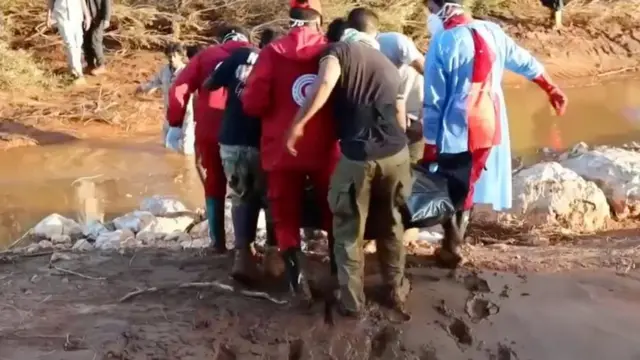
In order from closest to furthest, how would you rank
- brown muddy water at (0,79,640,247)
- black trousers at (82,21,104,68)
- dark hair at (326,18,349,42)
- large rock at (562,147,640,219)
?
dark hair at (326,18,349,42) → large rock at (562,147,640,219) → brown muddy water at (0,79,640,247) → black trousers at (82,21,104,68)

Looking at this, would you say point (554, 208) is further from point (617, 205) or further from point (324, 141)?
point (324, 141)

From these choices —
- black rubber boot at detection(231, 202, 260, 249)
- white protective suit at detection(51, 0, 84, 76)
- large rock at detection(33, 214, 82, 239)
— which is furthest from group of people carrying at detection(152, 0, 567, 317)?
white protective suit at detection(51, 0, 84, 76)

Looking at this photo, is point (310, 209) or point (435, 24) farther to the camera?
point (435, 24)

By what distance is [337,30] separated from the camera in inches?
193

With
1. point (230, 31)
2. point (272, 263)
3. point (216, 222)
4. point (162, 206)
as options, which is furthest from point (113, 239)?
point (230, 31)

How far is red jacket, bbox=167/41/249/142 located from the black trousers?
7956mm

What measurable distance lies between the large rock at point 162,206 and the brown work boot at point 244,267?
2796mm

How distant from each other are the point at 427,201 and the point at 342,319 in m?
0.80

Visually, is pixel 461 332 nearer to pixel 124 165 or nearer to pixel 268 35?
pixel 268 35

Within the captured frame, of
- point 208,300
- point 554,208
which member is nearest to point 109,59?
point 554,208

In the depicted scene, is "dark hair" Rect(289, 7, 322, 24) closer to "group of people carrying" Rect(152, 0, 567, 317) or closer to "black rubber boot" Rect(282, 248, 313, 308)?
"group of people carrying" Rect(152, 0, 567, 317)

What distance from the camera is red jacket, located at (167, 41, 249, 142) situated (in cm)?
526

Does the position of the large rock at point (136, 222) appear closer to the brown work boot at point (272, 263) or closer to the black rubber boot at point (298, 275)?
the brown work boot at point (272, 263)

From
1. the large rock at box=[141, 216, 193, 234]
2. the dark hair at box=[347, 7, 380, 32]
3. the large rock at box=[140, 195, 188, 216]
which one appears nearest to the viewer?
the dark hair at box=[347, 7, 380, 32]
